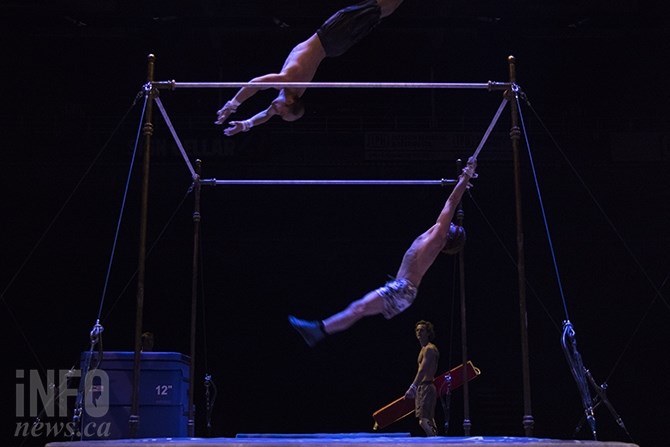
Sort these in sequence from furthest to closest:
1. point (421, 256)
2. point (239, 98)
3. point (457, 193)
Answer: point (421, 256), point (457, 193), point (239, 98)

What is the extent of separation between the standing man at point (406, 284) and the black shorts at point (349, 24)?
1.36m

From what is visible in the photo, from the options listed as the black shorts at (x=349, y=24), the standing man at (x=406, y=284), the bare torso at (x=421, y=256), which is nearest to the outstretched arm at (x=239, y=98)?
the black shorts at (x=349, y=24)

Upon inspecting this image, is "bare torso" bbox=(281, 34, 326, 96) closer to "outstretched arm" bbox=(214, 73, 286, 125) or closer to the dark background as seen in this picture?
"outstretched arm" bbox=(214, 73, 286, 125)

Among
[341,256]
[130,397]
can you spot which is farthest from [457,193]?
[341,256]

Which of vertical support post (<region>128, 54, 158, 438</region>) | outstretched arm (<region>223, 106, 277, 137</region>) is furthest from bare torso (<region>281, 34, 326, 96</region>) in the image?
vertical support post (<region>128, 54, 158, 438</region>)

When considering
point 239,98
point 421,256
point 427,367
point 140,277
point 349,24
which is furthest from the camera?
point 427,367

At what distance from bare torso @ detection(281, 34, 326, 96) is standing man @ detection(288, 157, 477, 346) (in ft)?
4.72

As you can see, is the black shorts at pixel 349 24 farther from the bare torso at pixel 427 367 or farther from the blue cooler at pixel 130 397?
the bare torso at pixel 427 367

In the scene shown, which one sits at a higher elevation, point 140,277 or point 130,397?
Answer: point 140,277

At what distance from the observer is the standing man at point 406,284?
5184mm

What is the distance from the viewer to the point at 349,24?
207 inches

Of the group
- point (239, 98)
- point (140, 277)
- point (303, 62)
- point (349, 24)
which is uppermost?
point (349, 24)

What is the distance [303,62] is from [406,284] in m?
1.87

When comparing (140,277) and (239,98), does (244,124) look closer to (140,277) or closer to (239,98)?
(239,98)
